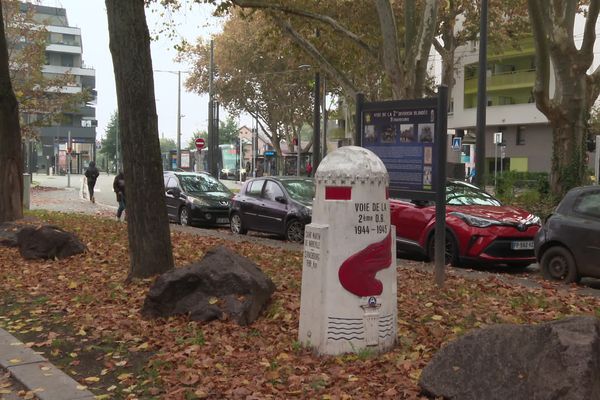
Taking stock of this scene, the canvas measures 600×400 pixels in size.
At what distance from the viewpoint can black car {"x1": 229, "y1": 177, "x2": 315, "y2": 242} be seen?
47.5 feet

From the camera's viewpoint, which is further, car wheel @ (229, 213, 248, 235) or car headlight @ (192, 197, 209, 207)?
car headlight @ (192, 197, 209, 207)

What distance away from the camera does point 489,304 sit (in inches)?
263

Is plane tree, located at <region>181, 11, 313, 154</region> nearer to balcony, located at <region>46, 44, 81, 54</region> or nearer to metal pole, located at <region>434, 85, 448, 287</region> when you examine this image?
metal pole, located at <region>434, 85, 448, 287</region>

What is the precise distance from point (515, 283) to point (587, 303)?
1.63 meters

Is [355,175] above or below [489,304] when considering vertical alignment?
above

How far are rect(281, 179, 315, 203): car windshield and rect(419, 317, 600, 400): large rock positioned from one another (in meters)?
10.6

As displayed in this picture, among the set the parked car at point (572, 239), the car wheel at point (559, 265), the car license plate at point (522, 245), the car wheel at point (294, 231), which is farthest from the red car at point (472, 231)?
the car wheel at point (294, 231)

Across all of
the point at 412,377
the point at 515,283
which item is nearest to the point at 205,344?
the point at 412,377

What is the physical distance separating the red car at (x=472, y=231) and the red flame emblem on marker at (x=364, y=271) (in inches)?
234

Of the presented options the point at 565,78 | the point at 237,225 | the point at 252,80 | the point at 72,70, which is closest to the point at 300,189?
the point at 237,225

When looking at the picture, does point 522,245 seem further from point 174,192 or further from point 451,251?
point 174,192

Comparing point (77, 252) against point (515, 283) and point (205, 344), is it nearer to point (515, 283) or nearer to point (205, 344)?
point (205, 344)

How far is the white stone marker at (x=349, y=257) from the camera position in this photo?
15.9 ft

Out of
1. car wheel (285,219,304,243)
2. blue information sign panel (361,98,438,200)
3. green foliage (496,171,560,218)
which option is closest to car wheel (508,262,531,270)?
blue information sign panel (361,98,438,200)
